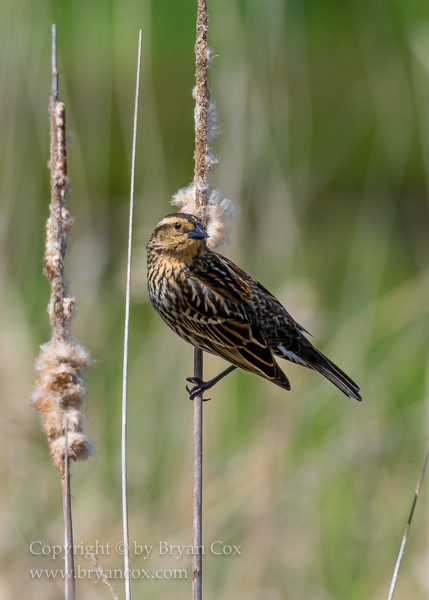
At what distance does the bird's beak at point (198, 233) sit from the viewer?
2.64 m

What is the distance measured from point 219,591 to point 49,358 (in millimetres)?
1819

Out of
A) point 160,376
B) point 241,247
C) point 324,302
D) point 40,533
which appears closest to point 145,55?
point 241,247

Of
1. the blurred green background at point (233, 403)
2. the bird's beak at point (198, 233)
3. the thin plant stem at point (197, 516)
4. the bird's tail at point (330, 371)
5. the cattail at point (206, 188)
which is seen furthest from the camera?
the blurred green background at point (233, 403)

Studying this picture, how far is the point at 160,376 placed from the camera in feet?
11.7

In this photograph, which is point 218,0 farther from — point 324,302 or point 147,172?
point 324,302

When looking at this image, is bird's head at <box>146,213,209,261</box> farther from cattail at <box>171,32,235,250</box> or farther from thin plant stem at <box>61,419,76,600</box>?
thin plant stem at <box>61,419,76,600</box>

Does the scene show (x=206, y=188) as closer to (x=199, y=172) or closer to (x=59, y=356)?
(x=199, y=172)

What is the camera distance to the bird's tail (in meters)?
3.23

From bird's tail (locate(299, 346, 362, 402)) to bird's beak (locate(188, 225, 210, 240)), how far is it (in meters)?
0.94

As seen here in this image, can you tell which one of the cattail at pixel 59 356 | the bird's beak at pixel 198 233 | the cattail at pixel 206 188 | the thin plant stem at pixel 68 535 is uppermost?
the cattail at pixel 206 188

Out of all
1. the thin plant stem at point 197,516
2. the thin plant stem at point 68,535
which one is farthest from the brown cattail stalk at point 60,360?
the thin plant stem at point 197,516

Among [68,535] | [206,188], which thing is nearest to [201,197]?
[206,188]

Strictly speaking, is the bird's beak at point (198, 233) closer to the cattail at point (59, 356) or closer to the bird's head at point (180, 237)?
the bird's head at point (180, 237)

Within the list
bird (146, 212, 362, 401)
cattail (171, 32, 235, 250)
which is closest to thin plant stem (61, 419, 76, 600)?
cattail (171, 32, 235, 250)
